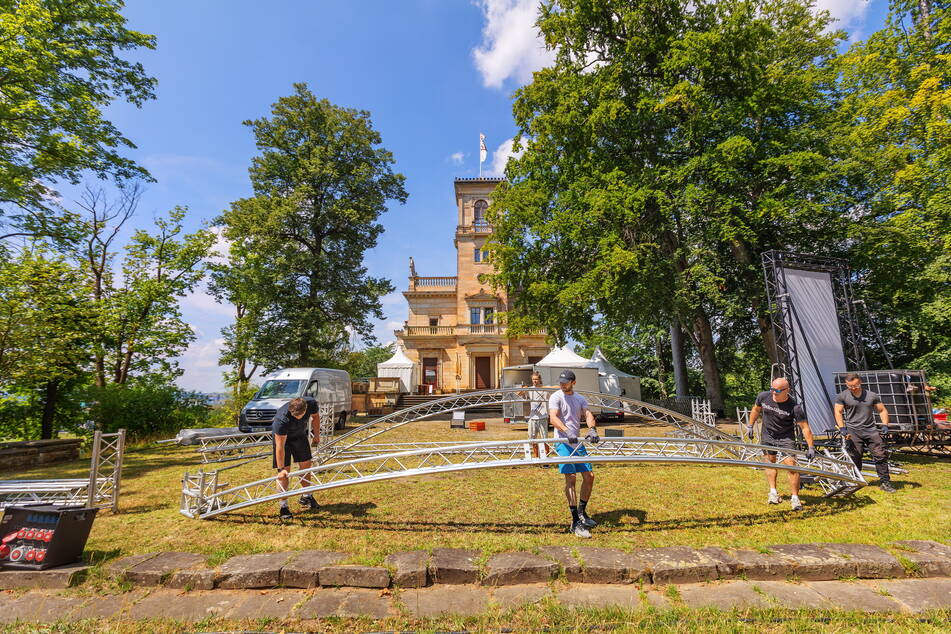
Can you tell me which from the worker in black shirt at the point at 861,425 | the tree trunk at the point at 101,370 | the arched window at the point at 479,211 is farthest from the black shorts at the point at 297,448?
the arched window at the point at 479,211

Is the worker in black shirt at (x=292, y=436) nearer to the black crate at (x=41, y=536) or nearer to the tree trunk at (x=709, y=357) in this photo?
the black crate at (x=41, y=536)

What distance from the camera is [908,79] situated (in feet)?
48.4

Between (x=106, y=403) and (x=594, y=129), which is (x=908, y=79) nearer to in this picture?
(x=594, y=129)

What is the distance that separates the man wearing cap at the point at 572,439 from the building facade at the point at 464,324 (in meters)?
25.0

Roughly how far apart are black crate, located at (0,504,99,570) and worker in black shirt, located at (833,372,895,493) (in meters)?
10.6

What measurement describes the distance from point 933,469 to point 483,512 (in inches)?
379

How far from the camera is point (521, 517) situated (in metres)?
5.43

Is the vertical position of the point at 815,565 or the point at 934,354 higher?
the point at 934,354

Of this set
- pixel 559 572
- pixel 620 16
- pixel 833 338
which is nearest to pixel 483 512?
pixel 559 572

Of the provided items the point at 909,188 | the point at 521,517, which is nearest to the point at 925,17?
the point at 909,188

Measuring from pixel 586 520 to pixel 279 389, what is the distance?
43.7 feet

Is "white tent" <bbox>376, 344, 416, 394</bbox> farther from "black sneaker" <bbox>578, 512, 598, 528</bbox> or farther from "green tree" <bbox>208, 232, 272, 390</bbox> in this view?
"black sneaker" <bbox>578, 512, 598, 528</bbox>

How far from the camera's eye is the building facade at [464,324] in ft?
103

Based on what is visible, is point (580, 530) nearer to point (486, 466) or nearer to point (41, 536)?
point (486, 466)
